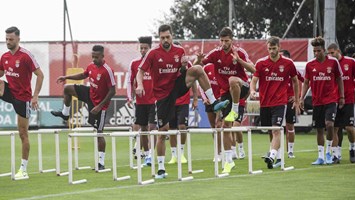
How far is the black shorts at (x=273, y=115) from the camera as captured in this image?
19.7 meters

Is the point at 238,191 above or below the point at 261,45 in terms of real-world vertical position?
below

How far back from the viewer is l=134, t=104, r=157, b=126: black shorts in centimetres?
2148

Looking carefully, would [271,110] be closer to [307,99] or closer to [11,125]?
[307,99]

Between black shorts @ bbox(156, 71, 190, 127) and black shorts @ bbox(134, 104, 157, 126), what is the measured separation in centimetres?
366

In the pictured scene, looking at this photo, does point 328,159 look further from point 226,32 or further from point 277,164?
point 226,32

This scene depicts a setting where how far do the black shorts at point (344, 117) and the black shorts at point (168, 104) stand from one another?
4368mm

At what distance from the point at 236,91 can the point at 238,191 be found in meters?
4.43

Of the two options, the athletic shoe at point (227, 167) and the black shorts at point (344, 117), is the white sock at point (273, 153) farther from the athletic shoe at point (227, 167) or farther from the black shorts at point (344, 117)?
the black shorts at point (344, 117)

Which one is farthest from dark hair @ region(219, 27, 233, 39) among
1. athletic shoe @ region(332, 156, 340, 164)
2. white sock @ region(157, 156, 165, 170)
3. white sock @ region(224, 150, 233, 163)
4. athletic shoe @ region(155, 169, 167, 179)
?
athletic shoe @ region(332, 156, 340, 164)

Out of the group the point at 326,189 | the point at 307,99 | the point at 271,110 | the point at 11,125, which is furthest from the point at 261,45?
the point at 326,189

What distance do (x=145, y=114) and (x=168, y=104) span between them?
3.88 metres

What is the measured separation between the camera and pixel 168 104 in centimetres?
1772

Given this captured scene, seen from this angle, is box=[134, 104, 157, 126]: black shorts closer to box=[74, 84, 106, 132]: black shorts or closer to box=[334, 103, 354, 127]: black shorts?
box=[74, 84, 106, 132]: black shorts

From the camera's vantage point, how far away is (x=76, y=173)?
62.3ft
